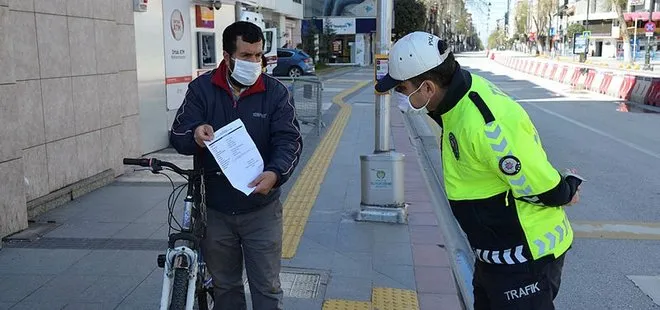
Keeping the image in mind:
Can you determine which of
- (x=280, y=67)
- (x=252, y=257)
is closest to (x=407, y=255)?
(x=252, y=257)

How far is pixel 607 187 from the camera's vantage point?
816 cm

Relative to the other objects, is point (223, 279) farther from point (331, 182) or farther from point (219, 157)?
point (331, 182)

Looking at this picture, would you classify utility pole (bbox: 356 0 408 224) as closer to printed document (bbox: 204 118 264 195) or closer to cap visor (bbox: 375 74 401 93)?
printed document (bbox: 204 118 264 195)

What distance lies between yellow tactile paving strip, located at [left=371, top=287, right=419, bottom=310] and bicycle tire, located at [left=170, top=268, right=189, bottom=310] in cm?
178

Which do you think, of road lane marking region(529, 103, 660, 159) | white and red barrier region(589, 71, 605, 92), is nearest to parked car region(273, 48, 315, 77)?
white and red barrier region(589, 71, 605, 92)

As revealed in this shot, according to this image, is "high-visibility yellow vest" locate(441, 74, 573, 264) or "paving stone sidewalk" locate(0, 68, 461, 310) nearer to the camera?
"high-visibility yellow vest" locate(441, 74, 573, 264)


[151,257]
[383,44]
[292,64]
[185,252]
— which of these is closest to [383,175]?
[383,44]

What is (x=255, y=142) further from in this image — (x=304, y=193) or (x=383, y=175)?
(x=304, y=193)

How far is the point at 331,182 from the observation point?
26.1 ft

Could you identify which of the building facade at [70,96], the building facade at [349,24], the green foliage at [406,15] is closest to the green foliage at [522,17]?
the green foliage at [406,15]

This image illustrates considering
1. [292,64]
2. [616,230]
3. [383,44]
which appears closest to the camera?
[383,44]

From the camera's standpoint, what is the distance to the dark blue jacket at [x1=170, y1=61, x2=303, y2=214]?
3025 millimetres

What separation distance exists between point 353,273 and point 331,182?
129 inches

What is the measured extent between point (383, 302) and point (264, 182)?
1.74 metres
